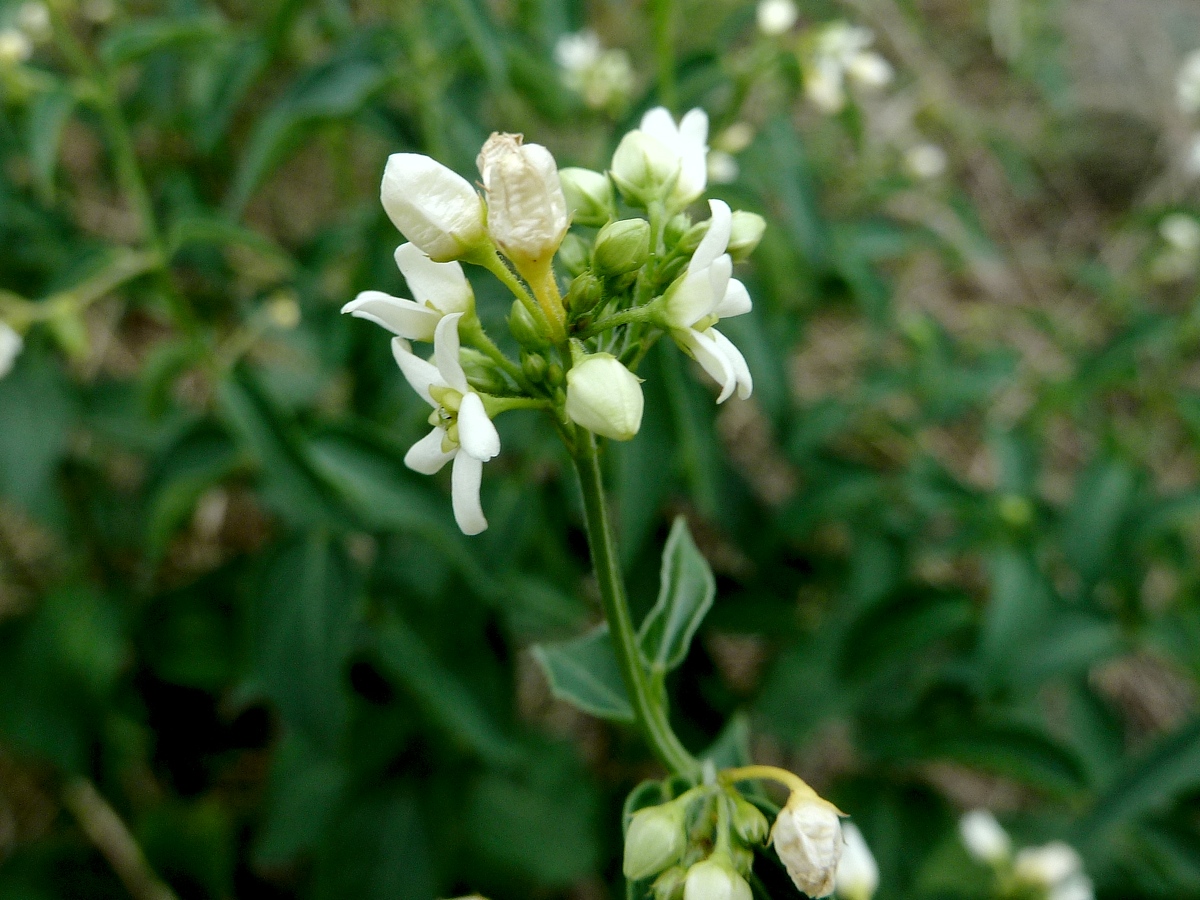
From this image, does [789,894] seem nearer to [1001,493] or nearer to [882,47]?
[1001,493]

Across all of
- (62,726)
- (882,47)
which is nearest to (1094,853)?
(62,726)

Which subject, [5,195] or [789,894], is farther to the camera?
[5,195]

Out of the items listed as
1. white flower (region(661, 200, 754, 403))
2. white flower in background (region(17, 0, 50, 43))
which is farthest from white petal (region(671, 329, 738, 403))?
white flower in background (region(17, 0, 50, 43))

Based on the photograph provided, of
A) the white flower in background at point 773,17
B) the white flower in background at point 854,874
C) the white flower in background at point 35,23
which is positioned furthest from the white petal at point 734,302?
the white flower in background at point 35,23

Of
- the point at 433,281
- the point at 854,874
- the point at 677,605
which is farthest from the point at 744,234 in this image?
the point at 854,874

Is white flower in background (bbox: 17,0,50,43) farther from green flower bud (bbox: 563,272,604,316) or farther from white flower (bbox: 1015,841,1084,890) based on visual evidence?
white flower (bbox: 1015,841,1084,890)
